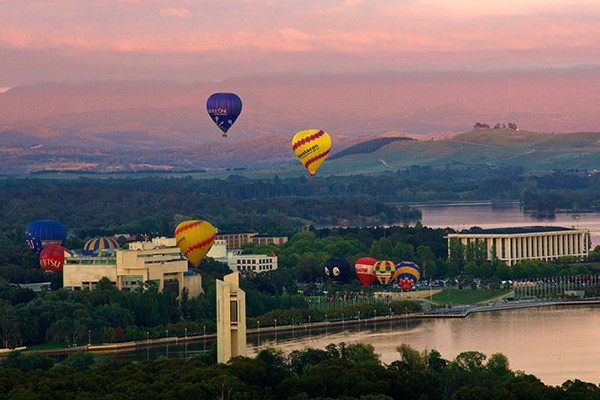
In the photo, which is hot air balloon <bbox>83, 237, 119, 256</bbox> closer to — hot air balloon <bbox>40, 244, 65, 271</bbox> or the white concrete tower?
hot air balloon <bbox>40, 244, 65, 271</bbox>

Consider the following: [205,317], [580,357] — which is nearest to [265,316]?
[205,317]

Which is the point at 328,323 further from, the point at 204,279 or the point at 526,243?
the point at 526,243

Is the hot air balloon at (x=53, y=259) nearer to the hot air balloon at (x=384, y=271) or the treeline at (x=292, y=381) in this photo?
the hot air balloon at (x=384, y=271)

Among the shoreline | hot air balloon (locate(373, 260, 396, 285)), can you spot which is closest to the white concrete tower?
the shoreline

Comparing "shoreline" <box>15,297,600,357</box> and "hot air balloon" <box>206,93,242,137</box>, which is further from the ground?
"hot air balloon" <box>206,93,242,137</box>

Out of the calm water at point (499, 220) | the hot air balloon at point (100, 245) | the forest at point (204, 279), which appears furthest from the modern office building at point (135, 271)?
the calm water at point (499, 220)
